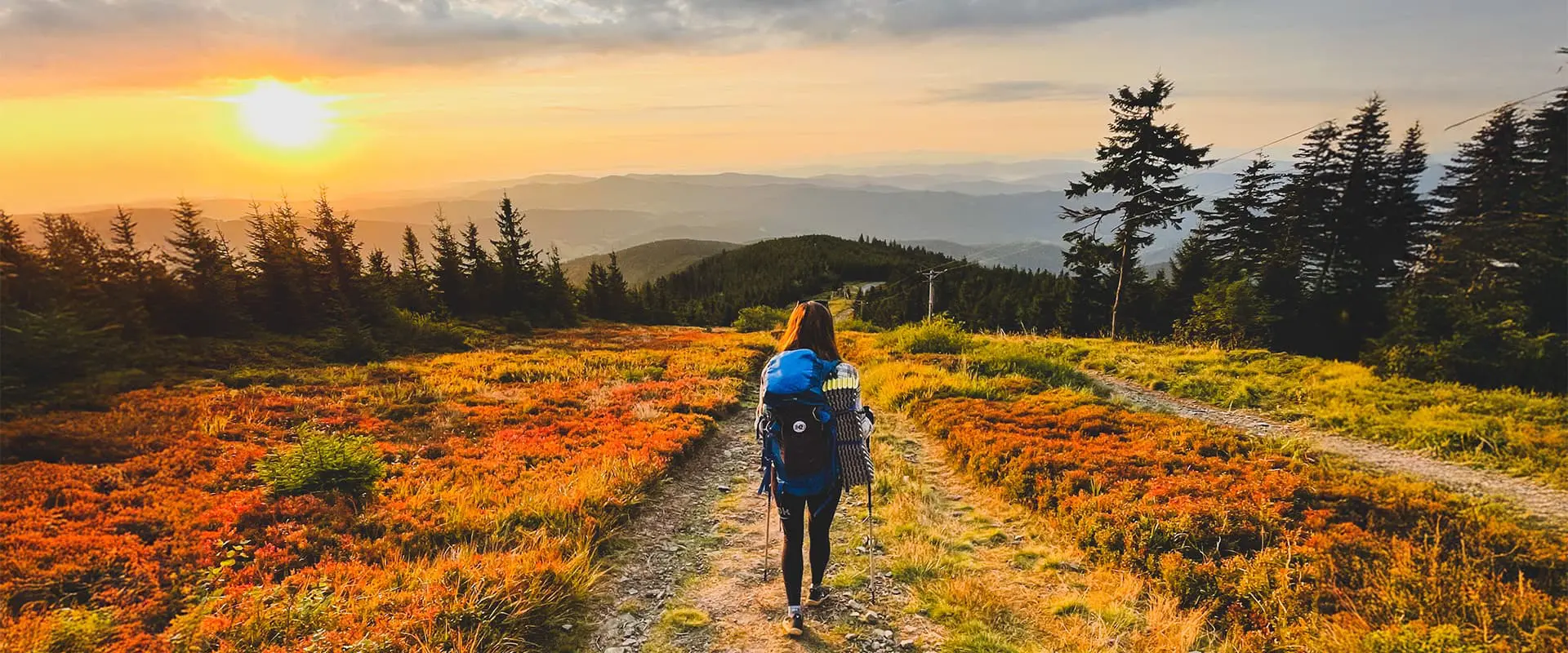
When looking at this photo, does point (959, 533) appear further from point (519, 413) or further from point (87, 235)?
point (87, 235)

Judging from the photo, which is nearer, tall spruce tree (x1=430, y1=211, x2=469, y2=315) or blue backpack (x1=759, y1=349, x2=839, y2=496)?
blue backpack (x1=759, y1=349, x2=839, y2=496)

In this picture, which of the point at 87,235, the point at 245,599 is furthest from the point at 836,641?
the point at 87,235

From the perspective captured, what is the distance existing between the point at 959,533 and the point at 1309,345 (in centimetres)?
3496

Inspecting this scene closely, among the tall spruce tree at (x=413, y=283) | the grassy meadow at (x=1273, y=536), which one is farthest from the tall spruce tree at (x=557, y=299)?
the grassy meadow at (x=1273, y=536)

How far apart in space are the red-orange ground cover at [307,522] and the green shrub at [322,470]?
0.18 meters

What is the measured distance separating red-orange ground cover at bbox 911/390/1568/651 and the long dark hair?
4.33 meters

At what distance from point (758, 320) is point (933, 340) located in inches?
1056

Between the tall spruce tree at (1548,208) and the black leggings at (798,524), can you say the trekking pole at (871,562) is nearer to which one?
the black leggings at (798,524)

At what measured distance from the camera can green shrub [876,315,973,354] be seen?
2036 cm

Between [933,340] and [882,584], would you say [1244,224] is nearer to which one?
[933,340]

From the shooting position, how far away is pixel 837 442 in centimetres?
489

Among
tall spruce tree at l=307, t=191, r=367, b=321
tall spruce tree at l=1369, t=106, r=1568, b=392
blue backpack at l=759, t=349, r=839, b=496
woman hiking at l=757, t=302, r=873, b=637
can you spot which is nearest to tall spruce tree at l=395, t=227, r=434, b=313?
tall spruce tree at l=307, t=191, r=367, b=321

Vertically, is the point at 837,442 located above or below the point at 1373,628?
above

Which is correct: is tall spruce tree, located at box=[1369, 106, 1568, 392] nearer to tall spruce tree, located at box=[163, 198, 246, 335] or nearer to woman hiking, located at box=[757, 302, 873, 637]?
woman hiking, located at box=[757, 302, 873, 637]
